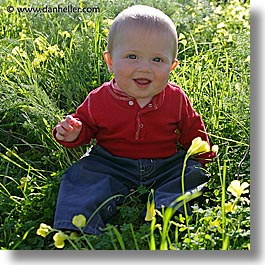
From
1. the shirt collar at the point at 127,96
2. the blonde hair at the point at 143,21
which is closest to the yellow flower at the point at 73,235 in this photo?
the shirt collar at the point at 127,96

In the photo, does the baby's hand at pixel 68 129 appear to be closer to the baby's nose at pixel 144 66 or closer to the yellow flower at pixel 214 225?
the baby's nose at pixel 144 66

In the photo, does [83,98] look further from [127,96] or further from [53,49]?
[127,96]

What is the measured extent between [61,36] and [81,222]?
107 cm

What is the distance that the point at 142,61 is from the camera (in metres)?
2.00

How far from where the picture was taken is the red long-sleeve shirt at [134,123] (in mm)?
2090

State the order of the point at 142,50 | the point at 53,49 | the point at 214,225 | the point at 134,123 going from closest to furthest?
1. the point at 214,225
2. the point at 142,50
3. the point at 134,123
4. the point at 53,49

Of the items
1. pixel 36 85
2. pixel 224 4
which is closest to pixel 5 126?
pixel 36 85

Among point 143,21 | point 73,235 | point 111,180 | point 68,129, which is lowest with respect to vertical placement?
point 73,235

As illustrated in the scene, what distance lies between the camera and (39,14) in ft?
8.16

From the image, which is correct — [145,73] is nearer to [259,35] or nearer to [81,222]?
[259,35]

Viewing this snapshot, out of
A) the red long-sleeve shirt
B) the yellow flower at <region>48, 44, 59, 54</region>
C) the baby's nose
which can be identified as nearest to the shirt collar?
the red long-sleeve shirt

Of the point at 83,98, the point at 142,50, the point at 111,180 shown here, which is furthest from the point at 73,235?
the point at 83,98

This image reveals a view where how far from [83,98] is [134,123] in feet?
1.19

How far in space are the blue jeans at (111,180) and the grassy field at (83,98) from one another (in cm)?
4
